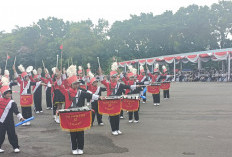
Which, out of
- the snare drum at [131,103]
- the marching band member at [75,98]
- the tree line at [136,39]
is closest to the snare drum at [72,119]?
the marching band member at [75,98]

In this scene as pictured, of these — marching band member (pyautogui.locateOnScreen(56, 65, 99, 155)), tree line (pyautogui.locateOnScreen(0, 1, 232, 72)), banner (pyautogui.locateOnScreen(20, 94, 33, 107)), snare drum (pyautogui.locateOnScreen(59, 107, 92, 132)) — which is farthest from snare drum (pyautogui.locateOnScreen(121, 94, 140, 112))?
tree line (pyautogui.locateOnScreen(0, 1, 232, 72))

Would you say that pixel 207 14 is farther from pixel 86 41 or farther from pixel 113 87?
pixel 113 87

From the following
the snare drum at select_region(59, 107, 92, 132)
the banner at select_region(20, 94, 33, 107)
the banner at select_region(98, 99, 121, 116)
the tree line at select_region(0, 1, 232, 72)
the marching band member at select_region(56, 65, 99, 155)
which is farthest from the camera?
the tree line at select_region(0, 1, 232, 72)

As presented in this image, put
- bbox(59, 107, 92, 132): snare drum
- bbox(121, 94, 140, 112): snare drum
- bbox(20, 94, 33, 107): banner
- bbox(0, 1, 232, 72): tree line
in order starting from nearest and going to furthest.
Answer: bbox(59, 107, 92, 132): snare drum
bbox(121, 94, 140, 112): snare drum
bbox(20, 94, 33, 107): banner
bbox(0, 1, 232, 72): tree line

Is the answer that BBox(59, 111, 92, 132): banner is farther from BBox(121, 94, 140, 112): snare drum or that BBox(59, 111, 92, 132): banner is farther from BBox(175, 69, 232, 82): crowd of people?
BBox(175, 69, 232, 82): crowd of people

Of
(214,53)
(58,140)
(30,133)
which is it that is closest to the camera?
(58,140)

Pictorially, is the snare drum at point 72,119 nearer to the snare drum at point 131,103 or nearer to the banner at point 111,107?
the banner at point 111,107

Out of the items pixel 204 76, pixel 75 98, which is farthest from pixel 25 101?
pixel 204 76

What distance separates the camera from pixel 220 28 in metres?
Answer: 49.5

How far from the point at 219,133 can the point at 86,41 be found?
41.5 meters

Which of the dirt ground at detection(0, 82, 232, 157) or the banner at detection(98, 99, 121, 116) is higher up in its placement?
the banner at detection(98, 99, 121, 116)

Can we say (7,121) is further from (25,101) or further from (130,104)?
(130,104)

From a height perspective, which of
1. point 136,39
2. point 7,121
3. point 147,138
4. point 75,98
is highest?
point 136,39

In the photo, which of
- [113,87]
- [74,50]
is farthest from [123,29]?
[113,87]
